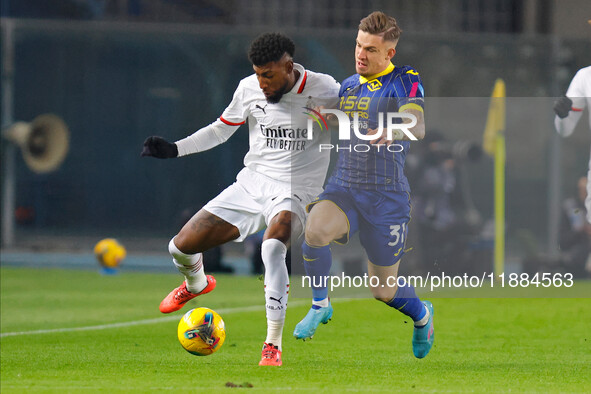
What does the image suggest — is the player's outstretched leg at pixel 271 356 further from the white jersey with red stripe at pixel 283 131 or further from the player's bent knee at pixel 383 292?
the white jersey with red stripe at pixel 283 131

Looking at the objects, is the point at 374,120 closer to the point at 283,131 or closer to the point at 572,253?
the point at 283,131

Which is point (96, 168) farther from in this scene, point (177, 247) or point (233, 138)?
point (177, 247)

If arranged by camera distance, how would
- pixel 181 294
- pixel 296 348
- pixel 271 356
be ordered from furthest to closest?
pixel 181 294
pixel 296 348
pixel 271 356

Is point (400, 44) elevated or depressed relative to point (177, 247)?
elevated

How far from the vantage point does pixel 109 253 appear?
585 inches

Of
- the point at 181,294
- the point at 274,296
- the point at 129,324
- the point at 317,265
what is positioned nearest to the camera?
the point at 274,296

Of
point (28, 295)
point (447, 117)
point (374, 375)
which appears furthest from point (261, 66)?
point (447, 117)

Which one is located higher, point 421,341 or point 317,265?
point 317,265

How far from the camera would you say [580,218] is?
1438 cm

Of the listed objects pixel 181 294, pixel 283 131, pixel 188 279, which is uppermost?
pixel 283 131

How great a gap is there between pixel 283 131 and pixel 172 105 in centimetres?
926

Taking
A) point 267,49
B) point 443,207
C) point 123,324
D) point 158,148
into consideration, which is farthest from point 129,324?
point 443,207

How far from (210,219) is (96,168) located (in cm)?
932

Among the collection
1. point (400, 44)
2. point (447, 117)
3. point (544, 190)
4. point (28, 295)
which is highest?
point (400, 44)
